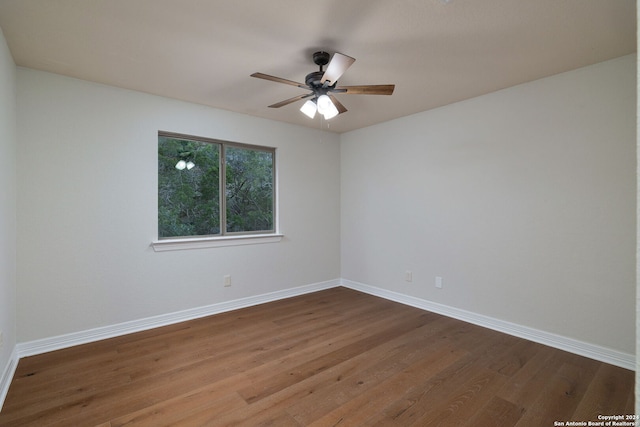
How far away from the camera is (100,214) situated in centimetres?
288

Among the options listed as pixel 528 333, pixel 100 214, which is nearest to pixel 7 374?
pixel 100 214

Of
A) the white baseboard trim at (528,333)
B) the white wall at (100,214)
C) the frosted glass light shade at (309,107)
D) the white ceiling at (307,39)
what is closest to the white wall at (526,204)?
the white baseboard trim at (528,333)

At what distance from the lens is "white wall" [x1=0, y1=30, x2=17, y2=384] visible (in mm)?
2061

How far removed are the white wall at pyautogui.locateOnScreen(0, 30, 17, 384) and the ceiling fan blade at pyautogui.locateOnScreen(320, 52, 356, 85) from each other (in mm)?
2160

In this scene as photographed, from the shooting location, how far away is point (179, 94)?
315 cm

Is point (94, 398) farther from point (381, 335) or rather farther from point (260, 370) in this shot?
point (381, 335)

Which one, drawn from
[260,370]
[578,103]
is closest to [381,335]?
[260,370]

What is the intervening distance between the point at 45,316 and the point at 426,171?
4.07 m

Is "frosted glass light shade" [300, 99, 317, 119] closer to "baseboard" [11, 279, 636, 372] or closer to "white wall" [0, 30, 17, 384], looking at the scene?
"white wall" [0, 30, 17, 384]

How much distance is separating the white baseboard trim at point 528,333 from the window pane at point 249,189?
196 cm

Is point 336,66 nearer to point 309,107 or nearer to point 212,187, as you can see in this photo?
point 309,107

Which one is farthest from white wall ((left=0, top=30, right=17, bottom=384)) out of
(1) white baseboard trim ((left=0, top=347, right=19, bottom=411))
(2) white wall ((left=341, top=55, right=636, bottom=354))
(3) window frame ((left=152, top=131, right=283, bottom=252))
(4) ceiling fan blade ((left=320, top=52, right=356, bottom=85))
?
(2) white wall ((left=341, top=55, right=636, bottom=354))

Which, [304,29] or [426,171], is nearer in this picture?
[304,29]

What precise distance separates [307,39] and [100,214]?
8.00 feet
